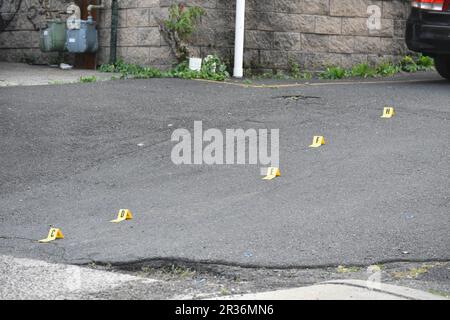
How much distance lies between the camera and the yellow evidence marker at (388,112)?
10.2 metres

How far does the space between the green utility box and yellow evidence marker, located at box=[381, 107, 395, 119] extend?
277 inches

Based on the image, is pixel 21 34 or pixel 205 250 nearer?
→ pixel 205 250

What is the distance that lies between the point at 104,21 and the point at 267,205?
861 cm

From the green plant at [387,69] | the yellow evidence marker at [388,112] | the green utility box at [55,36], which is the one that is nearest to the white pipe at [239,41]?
the green plant at [387,69]

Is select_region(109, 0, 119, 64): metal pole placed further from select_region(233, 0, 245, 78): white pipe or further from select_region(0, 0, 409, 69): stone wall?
select_region(233, 0, 245, 78): white pipe

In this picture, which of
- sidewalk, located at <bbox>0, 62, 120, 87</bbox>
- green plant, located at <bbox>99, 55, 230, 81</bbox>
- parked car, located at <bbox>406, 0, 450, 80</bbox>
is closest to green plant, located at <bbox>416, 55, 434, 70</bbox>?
parked car, located at <bbox>406, 0, 450, 80</bbox>

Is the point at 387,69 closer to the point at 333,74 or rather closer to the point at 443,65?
the point at 333,74

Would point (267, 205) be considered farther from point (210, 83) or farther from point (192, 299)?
point (210, 83)

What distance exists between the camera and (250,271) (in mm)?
5914

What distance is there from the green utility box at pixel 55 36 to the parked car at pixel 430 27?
6.09 meters

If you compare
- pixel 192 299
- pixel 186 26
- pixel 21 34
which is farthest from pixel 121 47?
pixel 192 299

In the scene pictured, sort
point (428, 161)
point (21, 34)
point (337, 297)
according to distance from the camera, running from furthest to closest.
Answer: point (21, 34)
point (428, 161)
point (337, 297)

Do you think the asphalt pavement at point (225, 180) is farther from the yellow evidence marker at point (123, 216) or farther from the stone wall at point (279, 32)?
the stone wall at point (279, 32)

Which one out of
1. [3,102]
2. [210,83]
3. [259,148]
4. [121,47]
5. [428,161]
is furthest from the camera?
[121,47]
